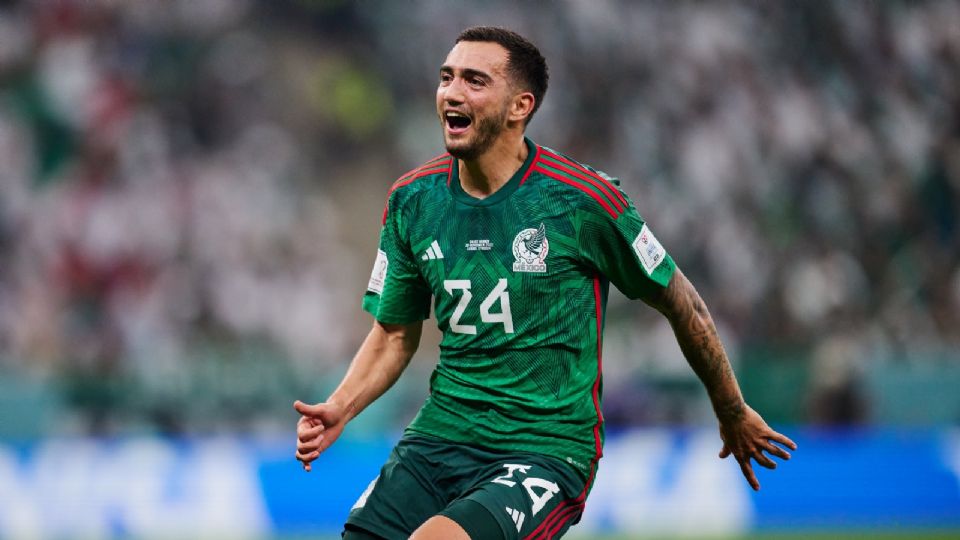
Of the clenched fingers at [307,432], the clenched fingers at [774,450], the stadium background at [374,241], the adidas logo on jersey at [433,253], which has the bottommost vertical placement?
the clenched fingers at [307,432]

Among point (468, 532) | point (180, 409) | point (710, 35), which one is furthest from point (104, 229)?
point (468, 532)

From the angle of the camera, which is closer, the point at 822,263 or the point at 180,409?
the point at 180,409

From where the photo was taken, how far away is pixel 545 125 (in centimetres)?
1434

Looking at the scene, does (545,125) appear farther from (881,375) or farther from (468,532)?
(468,532)

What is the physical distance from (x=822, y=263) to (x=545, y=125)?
133 inches

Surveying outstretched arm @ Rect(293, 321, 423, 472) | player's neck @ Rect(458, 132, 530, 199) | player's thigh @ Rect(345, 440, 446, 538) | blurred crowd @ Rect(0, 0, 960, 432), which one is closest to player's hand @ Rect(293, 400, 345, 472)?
outstretched arm @ Rect(293, 321, 423, 472)

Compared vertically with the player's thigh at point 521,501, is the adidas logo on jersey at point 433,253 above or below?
above

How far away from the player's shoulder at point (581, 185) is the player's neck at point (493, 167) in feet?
0.29

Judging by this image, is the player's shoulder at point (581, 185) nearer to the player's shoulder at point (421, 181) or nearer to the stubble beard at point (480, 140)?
the stubble beard at point (480, 140)

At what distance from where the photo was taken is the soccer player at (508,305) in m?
4.32

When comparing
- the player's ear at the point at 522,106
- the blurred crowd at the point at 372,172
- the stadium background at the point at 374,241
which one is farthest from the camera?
the blurred crowd at the point at 372,172

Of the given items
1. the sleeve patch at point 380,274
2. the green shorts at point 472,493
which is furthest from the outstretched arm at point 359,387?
the green shorts at point 472,493

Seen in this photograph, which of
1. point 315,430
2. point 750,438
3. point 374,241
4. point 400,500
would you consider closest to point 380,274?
point 315,430

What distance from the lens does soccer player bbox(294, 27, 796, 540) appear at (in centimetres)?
432
